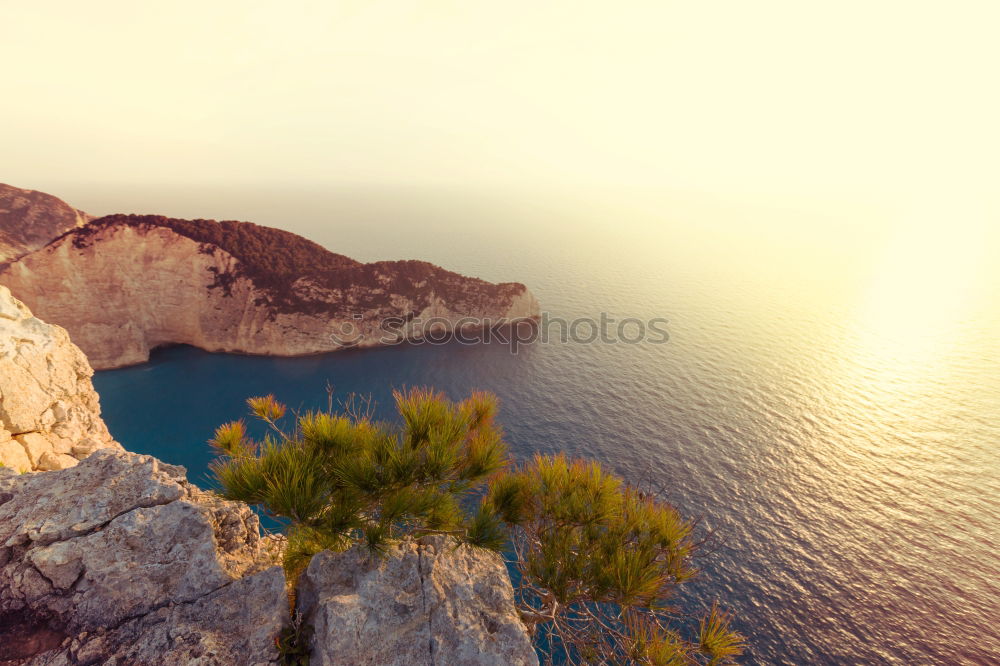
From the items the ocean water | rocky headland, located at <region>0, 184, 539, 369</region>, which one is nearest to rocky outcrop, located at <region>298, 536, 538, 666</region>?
the ocean water

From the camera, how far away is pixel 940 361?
46781mm

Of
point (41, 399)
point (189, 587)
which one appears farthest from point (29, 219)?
point (189, 587)

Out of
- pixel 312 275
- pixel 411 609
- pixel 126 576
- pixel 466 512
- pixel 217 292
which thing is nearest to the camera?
pixel 126 576

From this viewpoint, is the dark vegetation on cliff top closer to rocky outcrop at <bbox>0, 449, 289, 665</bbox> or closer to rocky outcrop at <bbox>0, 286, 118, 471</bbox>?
rocky outcrop at <bbox>0, 286, 118, 471</bbox>

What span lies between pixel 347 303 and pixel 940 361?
7875 cm

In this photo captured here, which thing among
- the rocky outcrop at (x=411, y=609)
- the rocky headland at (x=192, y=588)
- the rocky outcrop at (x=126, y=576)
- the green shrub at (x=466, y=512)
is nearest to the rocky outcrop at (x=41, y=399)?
the rocky headland at (x=192, y=588)

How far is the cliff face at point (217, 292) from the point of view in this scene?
38781 millimetres

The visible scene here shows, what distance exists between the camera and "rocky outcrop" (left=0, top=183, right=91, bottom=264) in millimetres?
59562

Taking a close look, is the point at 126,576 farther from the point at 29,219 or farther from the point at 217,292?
the point at 29,219

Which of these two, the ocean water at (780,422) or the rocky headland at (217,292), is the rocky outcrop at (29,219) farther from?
the ocean water at (780,422)

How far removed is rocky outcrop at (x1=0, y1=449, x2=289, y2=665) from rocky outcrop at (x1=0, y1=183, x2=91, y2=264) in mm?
86702

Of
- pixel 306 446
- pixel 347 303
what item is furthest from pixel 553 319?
pixel 306 446

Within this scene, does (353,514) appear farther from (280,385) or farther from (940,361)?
(940,361)

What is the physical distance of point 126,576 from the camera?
510 cm
